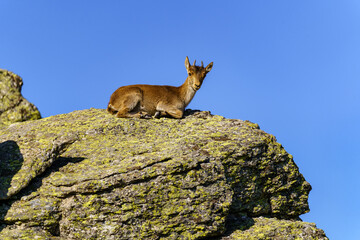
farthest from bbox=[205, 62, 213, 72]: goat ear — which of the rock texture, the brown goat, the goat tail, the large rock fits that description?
the rock texture

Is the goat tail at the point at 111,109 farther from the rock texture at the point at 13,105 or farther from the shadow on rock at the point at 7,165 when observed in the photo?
the shadow on rock at the point at 7,165

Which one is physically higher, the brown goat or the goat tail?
the brown goat

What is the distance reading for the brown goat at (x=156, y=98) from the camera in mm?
19531

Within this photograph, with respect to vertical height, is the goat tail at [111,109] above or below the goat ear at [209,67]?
below

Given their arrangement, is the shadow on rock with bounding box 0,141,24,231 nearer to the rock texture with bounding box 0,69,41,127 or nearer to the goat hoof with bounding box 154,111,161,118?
the rock texture with bounding box 0,69,41,127

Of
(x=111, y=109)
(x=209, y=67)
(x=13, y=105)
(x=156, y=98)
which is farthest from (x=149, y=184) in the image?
(x=13, y=105)

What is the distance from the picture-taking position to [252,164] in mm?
15398

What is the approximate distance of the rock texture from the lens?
1991 cm

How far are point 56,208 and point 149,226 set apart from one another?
2.88 metres

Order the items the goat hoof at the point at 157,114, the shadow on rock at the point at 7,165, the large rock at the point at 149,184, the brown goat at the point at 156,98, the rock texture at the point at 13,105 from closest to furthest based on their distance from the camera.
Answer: the large rock at the point at 149,184
the shadow on rock at the point at 7,165
the brown goat at the point at 156,98
the rock texture at the point at 13,105
the goat hoof at the point at 157,114

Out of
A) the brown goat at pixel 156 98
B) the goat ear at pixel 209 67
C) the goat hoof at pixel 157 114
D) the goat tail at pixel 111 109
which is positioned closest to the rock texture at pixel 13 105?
the goat tail at pixel 111 109

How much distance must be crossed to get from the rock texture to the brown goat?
3.82 metres

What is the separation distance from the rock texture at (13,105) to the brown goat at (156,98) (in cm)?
382

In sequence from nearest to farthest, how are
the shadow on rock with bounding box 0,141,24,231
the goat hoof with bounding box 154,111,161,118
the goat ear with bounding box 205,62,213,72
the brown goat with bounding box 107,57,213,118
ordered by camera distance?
the shadow on rock with bounding box 0,141,24,231
the brown goat with bounding box 107,57,213,118
the goat hoof with bounding box 154,111,161,118
the goat ear with bounding box 205,62,213,72
